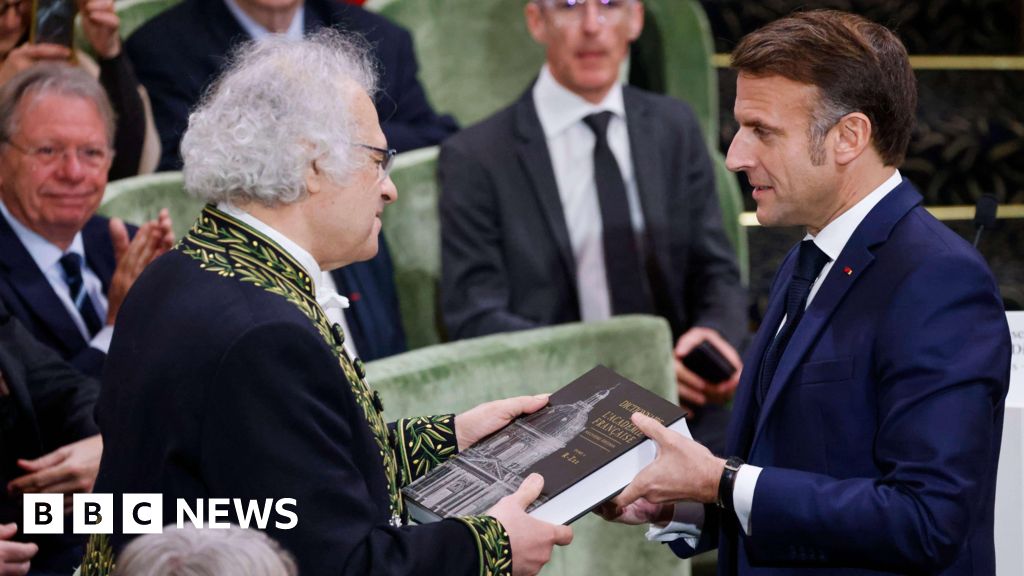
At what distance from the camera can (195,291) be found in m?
1.49

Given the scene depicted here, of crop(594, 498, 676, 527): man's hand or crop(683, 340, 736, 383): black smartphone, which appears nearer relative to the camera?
crop(594, 498, 676, 527): man's hand

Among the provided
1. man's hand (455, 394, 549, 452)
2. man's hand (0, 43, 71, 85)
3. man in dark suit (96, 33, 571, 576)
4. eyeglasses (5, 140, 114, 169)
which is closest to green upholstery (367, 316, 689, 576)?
man's hand (455, 394, 549, 452)

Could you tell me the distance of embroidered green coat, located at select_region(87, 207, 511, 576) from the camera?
1412 millimetres

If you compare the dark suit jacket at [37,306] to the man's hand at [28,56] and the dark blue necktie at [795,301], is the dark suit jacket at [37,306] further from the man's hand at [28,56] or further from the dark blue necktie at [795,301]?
the dark blue necktie at [795,301]

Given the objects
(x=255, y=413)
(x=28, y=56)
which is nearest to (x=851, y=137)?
(x=255, y=413)

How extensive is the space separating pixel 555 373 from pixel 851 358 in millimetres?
960

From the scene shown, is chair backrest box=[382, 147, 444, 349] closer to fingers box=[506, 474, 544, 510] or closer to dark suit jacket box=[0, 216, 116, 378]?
dark suit jacket box=[0, 216, 116, 378]

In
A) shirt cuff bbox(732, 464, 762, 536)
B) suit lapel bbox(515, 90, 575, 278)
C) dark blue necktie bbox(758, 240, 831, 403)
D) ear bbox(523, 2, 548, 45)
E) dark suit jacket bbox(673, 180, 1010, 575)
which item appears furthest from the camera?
ear bbox(523, 2, 548, 45)

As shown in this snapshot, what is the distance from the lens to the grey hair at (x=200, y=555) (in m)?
1.19

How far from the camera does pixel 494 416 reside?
1.84 m

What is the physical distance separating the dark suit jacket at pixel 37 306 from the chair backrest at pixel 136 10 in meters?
0.75

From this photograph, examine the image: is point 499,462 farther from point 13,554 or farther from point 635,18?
point 635,18

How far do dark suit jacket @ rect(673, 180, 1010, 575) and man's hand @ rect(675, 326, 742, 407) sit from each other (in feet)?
5.46

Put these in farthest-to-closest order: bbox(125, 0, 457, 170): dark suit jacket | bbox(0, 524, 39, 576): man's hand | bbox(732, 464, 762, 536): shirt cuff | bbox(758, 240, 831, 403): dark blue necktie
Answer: bbox(125, 0, 457, 170): dark suit jacket < bbox(0, 524, 39, 576): man's hand < bbox(758, 240, 831, 403): dark blue necktie < bbox(732, 464, 762, 536): shirt cuff
